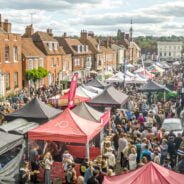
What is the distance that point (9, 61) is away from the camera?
1375 inches

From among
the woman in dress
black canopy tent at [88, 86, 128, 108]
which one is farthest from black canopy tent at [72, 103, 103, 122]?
black canopy tent at [88, 86, 128, 108]

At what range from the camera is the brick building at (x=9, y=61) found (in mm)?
33562

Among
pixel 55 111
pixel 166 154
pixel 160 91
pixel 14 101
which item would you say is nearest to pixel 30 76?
pixel 14 101

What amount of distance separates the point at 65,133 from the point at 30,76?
25.6 metres

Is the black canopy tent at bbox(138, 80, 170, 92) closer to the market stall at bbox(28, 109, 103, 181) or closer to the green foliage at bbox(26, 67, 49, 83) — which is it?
the green foliage at bbox(26, 67, 49, 83)

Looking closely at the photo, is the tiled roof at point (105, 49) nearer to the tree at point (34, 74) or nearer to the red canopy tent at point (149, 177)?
the tree at point (34, 74)

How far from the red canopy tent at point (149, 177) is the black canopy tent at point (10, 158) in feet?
12.4

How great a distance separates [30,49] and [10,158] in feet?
96.5

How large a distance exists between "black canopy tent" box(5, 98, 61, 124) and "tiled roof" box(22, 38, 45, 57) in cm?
2256

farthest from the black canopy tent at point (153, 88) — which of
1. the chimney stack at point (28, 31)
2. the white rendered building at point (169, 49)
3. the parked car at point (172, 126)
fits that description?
the white rendered building at point (169, 49)

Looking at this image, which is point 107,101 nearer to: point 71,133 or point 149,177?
point 71,133

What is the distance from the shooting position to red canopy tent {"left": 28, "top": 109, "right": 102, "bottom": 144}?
13117mm

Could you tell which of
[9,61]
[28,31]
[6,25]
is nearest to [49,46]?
[28,31]

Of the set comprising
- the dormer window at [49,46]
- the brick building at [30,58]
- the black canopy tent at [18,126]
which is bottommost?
the black canopy tent at [18,126]
